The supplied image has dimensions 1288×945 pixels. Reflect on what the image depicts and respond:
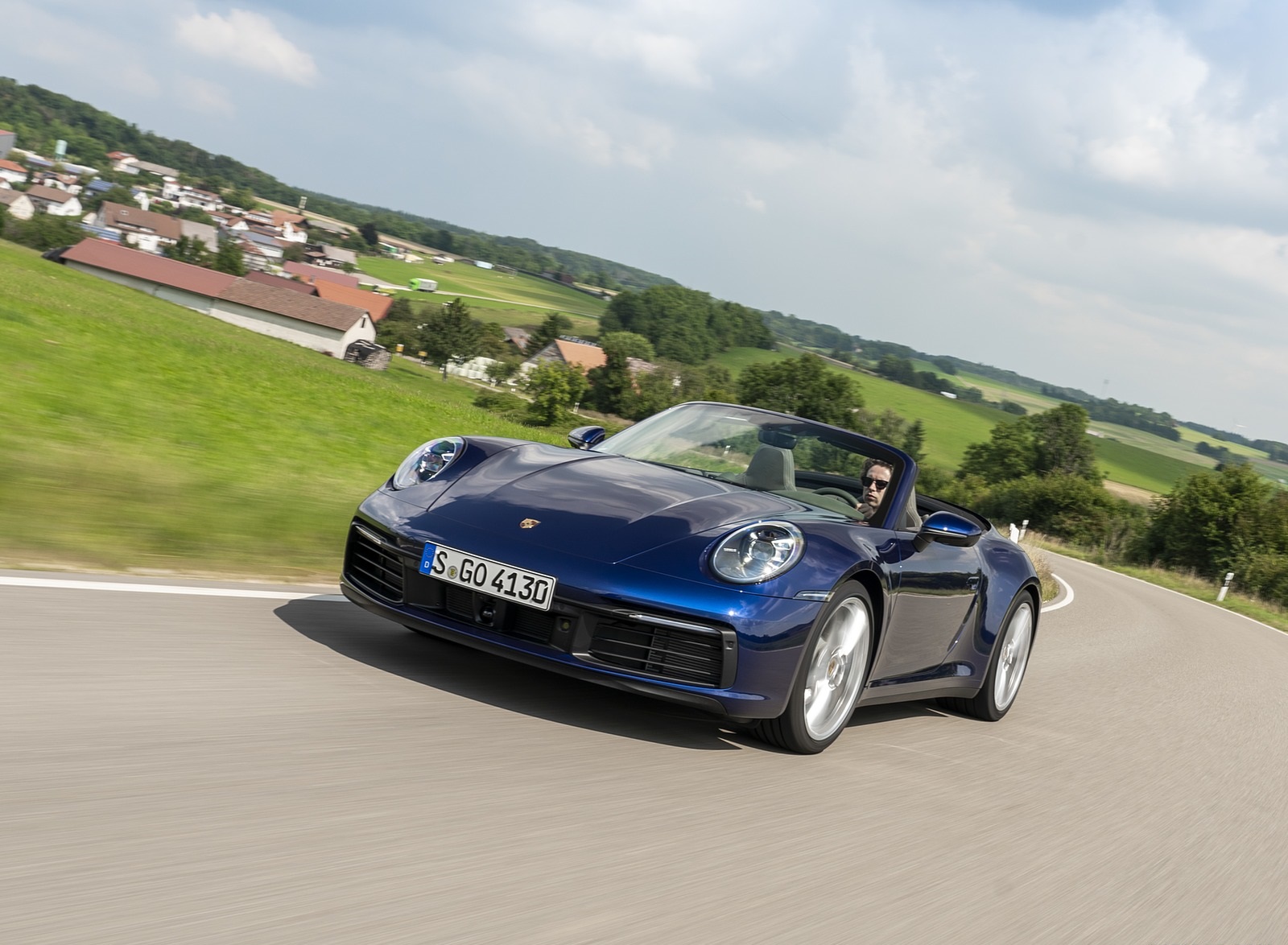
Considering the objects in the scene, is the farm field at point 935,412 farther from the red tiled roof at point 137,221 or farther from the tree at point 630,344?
the red tiled roof at point 137,221

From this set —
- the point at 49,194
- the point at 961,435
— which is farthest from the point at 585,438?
the point at 49,194

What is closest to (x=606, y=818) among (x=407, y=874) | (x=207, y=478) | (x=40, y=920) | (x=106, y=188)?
(x=407, y=874)

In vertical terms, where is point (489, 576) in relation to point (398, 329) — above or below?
above

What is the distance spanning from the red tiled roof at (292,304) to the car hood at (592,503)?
96751 millimetres

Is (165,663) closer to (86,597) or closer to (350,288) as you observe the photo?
(86,597)

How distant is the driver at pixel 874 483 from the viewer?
5492mm

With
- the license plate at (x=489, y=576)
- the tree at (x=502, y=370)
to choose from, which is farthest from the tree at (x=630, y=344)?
the license plate at (x=489, y=576)

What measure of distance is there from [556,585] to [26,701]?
155 cm

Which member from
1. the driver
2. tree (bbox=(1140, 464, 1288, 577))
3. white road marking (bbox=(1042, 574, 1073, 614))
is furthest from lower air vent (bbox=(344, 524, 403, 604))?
tree (bbox=(1140, 464, 1288, 577))

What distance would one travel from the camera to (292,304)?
327 ft

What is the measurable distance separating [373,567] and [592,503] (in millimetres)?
837

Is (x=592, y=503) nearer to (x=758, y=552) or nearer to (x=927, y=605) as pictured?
(x=758, y=552)

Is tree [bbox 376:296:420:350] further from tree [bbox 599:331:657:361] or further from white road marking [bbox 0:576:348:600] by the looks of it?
white road marking [bbox 0:576:348:600]

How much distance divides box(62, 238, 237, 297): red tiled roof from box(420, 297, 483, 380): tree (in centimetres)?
1644
